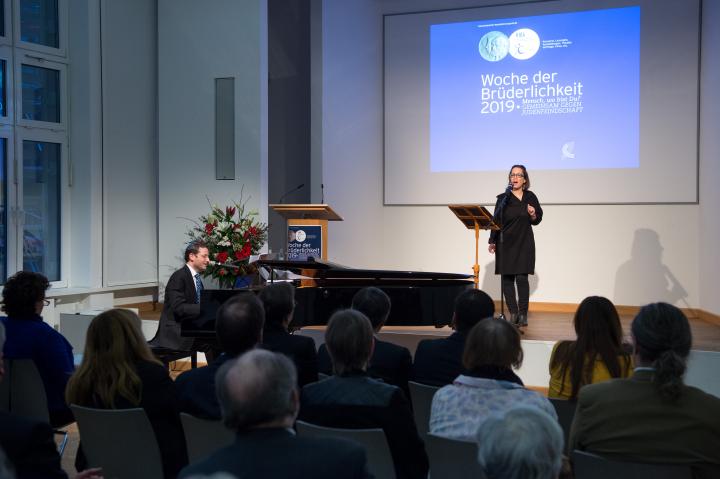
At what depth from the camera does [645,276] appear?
27.8ft

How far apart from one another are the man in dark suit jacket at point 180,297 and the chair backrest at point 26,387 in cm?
194

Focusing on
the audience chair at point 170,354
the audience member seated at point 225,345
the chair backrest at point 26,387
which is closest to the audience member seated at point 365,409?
the audience member seated at point 225,345

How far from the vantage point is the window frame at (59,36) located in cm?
746

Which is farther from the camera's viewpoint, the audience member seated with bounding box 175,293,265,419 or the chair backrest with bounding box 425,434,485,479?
the audience member seated with bounding box 175,293,265,419

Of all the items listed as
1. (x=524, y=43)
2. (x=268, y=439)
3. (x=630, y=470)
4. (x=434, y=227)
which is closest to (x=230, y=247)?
(x=434, y=227)

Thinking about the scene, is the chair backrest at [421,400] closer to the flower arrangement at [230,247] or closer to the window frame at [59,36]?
the flower arrangement at [230,247]

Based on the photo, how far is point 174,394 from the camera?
106 inches

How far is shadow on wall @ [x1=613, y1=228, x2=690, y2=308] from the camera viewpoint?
839 centimetres

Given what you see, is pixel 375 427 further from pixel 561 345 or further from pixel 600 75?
pixel 600 75

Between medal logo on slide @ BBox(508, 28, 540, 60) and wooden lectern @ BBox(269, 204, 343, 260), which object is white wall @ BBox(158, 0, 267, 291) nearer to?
wooden lectern @ BBox(269, 204, 343, 260)

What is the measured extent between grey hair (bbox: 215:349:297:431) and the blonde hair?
3.70ft

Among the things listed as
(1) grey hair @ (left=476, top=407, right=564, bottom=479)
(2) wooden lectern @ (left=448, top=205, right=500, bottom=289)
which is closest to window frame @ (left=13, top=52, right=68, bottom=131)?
(2) wooden lectern @ (left=448, top=205, right=500, bottom=289)

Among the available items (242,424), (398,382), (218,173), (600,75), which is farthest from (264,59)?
(242,424)

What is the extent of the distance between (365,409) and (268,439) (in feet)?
2.66
